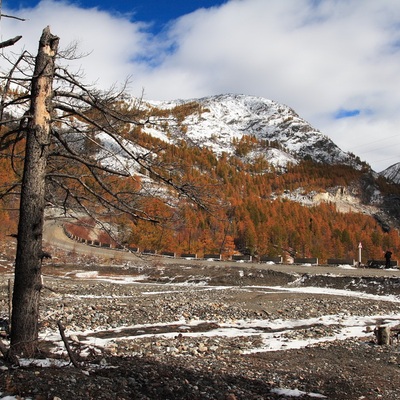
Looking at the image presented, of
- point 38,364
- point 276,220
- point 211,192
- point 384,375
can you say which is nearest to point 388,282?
point 384,375

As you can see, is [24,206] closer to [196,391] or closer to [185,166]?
[185,166]

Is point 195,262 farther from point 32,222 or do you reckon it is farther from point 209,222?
point 32,222

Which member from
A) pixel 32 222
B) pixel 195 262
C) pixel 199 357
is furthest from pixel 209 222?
pixel 32 222

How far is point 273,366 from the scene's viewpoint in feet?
33.2

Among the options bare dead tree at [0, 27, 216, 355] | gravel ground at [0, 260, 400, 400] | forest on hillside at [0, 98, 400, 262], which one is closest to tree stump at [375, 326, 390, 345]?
gravel ground at [0, 260, 400, 400]

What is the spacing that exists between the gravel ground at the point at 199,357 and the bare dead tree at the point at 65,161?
142 centimetres

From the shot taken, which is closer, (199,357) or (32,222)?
(32,222)

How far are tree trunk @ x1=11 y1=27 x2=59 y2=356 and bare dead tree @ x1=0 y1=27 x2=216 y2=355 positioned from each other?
15 mm

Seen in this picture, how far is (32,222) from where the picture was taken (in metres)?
6.82

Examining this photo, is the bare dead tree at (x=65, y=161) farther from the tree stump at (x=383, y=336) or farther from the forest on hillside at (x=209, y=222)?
the tree stump at (x=383, y=336)

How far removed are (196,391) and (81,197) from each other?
3.94 m

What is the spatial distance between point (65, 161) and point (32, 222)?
1799mm

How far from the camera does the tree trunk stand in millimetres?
6754

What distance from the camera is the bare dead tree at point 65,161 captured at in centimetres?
680
